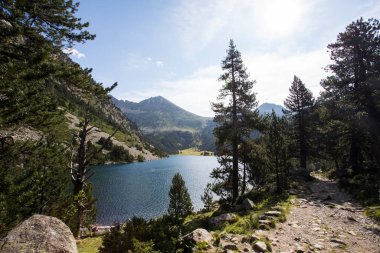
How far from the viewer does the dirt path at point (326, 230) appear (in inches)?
407

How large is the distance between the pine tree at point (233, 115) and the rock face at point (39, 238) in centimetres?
1727

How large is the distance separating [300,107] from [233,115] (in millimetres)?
19612

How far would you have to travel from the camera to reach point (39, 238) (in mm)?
9328

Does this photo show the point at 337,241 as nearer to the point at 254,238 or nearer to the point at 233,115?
the point at 254,238

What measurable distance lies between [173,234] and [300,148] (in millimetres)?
31415

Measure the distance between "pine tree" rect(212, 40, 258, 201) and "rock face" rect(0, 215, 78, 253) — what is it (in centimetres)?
1727

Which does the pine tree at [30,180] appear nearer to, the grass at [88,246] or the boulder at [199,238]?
the grass at [88,246]

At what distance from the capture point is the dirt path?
10.3 metres

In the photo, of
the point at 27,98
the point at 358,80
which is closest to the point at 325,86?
the point at 358,80

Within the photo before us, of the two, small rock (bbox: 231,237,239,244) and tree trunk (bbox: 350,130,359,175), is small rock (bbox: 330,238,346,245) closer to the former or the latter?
small rock (bbox: 231,237,239,244)

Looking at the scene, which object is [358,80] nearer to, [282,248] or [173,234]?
[282,248]

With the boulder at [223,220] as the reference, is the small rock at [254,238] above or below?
above

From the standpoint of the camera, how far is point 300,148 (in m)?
38.3

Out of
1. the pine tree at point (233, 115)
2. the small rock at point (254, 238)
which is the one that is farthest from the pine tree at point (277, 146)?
the small rock at point (254, 238)
